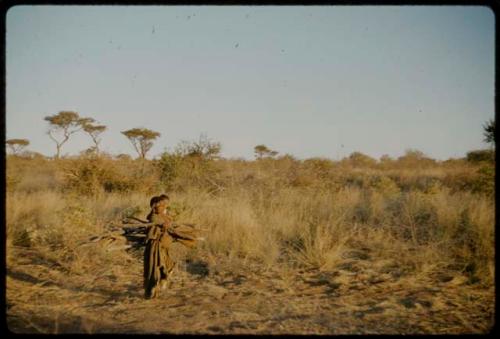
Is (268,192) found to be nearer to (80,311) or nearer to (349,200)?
(349,200)

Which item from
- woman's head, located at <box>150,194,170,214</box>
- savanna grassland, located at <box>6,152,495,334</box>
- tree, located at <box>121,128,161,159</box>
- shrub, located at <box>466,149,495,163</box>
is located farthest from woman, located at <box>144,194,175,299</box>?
tree, located at <box>121,128,161,159</box>

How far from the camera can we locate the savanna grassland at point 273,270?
379 cm

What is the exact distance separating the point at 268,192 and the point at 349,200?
1906 millimetres

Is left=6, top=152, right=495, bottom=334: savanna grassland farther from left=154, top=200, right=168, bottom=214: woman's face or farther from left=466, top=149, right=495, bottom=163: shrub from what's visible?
left=466, top=149, right=495, bottom=163: shrub

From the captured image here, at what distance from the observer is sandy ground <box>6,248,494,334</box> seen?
3662 millimetres

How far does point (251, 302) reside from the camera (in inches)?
167

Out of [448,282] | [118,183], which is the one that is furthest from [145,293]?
[118,183]

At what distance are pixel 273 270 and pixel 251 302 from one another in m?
1.04

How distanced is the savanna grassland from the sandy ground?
0.01m

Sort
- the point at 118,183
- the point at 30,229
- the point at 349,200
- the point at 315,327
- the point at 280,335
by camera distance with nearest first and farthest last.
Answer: the point at 280,335
the point at 315,327
the point at 30,229
the point at 349,200
the point at 118,183

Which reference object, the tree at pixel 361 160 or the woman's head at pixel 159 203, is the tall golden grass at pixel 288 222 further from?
the tree at pixel 361 160

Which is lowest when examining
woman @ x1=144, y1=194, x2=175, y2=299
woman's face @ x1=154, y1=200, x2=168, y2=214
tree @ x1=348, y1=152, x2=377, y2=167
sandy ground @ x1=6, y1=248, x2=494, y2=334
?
sandy ground @ x1=6, y1=248, x2=494, y2=334

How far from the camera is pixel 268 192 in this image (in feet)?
30.0

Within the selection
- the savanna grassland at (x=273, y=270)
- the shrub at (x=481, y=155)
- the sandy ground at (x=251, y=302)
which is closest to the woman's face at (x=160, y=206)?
the savanna grassland at (x=273, y=270)
